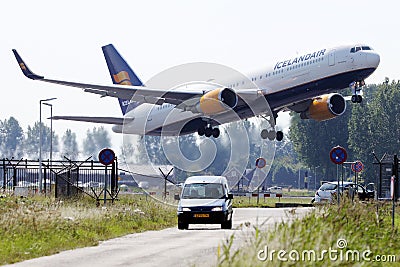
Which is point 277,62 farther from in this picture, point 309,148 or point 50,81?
point 309,148

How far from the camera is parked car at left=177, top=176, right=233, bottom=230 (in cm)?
2836

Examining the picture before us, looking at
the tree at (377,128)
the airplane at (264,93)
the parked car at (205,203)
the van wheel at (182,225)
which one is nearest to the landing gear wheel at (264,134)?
the airplane at (264,93)

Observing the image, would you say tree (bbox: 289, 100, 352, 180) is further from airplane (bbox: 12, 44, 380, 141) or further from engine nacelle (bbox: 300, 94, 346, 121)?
engine nacelle (bbox: 300, 94, 346, 121)

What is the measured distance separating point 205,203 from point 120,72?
39.7 m

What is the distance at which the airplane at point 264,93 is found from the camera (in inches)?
1833

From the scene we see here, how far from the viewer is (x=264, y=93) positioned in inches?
1930

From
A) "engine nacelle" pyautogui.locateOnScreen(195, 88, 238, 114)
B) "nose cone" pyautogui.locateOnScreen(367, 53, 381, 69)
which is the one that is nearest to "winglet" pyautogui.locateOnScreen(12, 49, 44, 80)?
"engine nacelle" pyautogui.locateOnScreen(195, 88, 238, 114)

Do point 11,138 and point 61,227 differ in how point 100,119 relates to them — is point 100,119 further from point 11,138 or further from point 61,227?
point 11,138

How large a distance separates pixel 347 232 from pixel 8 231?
9181mm

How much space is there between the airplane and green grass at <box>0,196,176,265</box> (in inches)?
604

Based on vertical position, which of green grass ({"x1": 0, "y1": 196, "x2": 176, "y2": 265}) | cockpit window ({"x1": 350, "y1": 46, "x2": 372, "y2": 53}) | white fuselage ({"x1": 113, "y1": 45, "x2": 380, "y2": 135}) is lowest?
green grass ({"x1": 0, "y1": 196, "x2": 176, "y2": 265})

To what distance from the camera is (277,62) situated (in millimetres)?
50094
